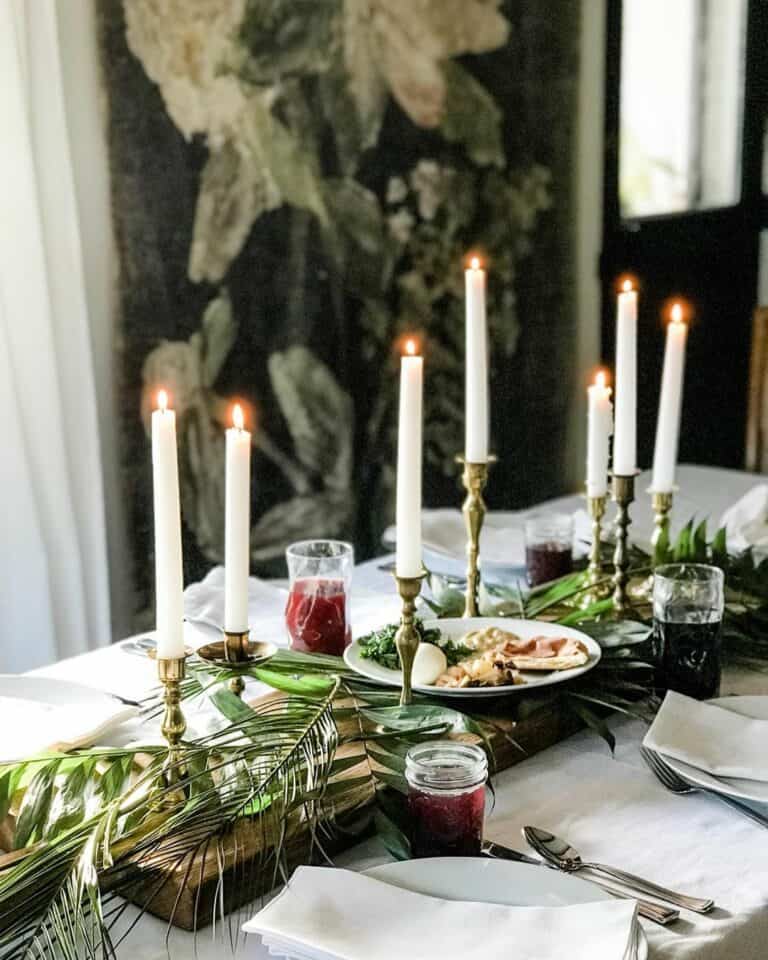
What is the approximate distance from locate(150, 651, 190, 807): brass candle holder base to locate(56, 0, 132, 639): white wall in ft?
4.88

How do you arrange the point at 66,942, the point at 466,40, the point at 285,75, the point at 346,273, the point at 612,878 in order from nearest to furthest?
the point at 66,942
the point at 612,878
the point at 285,75
the point at 346,273
the point at 466,40

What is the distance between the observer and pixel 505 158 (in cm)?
312

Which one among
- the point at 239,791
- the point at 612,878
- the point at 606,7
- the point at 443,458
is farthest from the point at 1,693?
the point at 606,7

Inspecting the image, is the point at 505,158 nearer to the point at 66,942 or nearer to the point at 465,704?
the point at 465,704

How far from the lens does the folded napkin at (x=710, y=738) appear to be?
104 cm

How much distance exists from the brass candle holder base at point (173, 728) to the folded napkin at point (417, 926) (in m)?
0.15

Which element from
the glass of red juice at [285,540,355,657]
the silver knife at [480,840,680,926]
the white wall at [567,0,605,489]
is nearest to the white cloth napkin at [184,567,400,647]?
the glass of red juice at [285,540,355,657]

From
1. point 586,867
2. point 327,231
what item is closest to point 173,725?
point 586,867

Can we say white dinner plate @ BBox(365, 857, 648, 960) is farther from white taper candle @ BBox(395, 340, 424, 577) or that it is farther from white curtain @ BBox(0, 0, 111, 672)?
white curtain @ BBox(0, 0, 111, 672)

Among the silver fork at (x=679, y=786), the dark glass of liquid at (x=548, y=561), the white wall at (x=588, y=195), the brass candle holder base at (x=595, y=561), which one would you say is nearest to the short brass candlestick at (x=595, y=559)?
the brass candle holder base at (x=595, y=561)

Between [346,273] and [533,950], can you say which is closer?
[533,950]

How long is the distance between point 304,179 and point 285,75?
0.74ft

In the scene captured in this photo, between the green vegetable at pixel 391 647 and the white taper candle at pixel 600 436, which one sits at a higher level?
the white taper candle at pixel 600 436

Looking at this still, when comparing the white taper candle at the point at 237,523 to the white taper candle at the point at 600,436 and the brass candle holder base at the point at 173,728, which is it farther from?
the white taper candle at the point at 600,436
